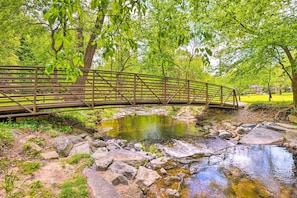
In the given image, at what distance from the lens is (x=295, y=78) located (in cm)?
790

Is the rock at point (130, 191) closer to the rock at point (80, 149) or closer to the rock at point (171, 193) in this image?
the rock at point (171, 193)

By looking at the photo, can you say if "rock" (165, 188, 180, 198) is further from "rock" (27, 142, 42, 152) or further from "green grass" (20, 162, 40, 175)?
"rock" (27, 142, 42, 152)

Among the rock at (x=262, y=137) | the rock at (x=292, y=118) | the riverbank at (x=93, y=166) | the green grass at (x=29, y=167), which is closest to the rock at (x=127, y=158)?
the riverbank at (x=93, y=166)

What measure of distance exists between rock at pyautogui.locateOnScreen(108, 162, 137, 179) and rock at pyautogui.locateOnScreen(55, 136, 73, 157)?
1.32 metres

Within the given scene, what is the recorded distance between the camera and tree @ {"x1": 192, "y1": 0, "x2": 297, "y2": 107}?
6.13 m

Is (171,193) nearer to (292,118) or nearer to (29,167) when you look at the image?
(29,167)

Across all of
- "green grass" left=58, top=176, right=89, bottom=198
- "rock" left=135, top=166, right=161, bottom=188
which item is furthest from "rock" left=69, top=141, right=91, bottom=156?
"rock" left=135, top=166, right=161, bottom=188

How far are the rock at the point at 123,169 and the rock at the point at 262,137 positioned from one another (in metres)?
Result: 4.95

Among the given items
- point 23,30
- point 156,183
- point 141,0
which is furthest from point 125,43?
point 23,30

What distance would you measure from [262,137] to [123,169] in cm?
578

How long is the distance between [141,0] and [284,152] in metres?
6.43

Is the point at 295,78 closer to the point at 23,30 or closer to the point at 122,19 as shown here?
the point at 122,19

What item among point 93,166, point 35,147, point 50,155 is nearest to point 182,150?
point 93,166

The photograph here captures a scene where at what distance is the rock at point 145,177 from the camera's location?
132 inches
